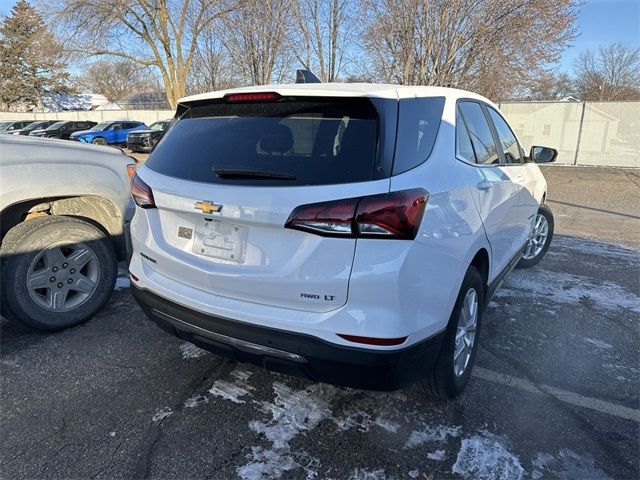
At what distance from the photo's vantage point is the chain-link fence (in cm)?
1648

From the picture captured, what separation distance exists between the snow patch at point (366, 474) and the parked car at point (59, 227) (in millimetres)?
2534

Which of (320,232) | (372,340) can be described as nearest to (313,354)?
(372,340)

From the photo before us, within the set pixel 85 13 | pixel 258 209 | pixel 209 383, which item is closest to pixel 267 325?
pixel 258 209

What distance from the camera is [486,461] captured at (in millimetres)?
2158

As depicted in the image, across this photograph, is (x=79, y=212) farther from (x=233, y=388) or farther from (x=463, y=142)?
(x=463, y=142)

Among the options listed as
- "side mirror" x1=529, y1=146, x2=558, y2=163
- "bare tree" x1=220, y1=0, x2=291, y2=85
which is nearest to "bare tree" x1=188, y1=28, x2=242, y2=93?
"bare tree" x1=220, y1=0, x2=291, y2=85

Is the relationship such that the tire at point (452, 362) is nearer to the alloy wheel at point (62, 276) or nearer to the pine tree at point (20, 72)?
the alloy wheel at point (62, 276)

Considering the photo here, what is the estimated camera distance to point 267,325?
6.63 feet

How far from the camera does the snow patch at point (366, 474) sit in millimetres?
2053

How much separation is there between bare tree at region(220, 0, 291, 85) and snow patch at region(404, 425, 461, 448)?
51.8 feet

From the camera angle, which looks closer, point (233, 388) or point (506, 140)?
point (233, 388)

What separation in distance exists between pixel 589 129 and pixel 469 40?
23.7 feet

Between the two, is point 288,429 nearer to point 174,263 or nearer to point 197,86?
point 174,263

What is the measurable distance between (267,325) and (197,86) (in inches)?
1296
